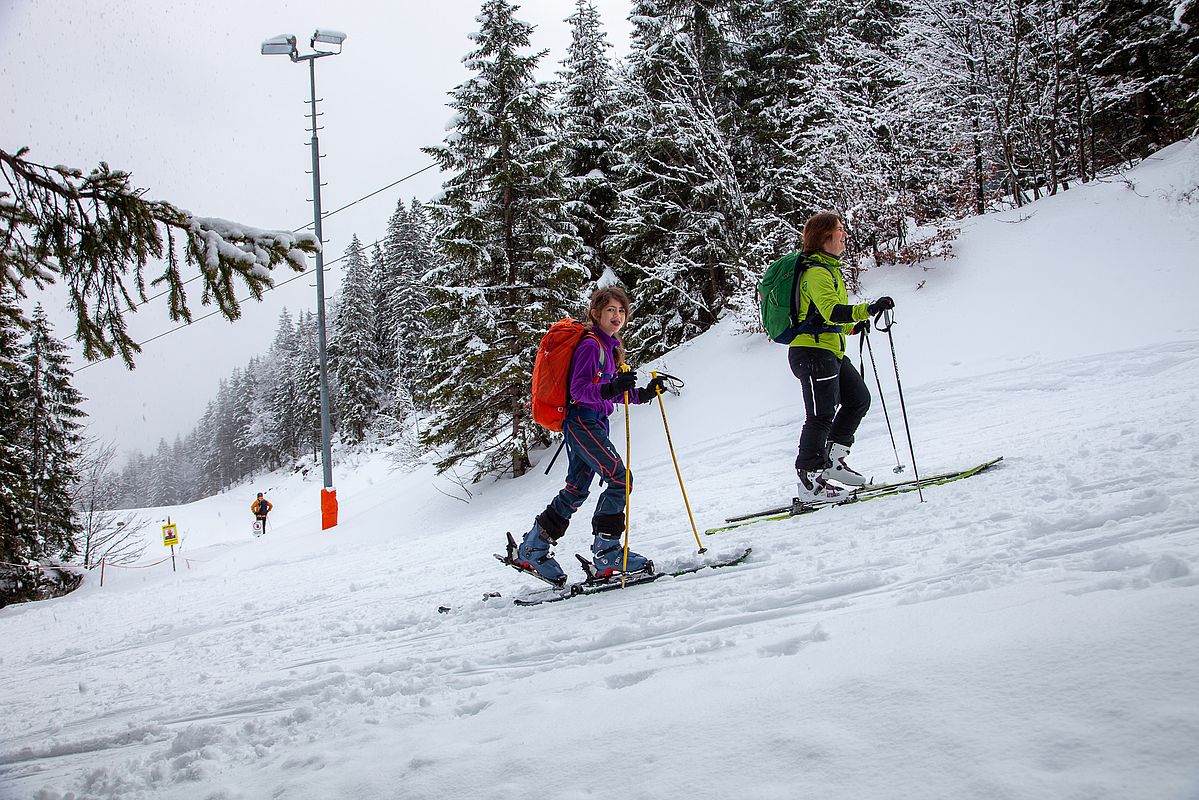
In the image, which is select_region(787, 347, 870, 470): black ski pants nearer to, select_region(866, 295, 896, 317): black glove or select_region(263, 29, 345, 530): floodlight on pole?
select_region(866, 295, 896, 317): black glove

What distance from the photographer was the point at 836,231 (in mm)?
4793

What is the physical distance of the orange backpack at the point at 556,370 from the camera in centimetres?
410

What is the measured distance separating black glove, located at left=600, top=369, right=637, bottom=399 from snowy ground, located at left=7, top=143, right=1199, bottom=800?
1.25 metres

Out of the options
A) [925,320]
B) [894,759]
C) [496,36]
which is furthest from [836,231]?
[496,36]

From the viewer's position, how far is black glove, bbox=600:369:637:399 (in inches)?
155

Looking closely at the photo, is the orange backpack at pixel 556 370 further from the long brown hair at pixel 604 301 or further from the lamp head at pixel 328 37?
the lamp head at pixel 328 37

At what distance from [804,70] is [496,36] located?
8318mm

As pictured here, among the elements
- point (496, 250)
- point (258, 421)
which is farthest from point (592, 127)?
point (258, 421)

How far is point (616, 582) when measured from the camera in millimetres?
4059

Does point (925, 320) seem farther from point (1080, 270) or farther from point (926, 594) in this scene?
point (926, 594)

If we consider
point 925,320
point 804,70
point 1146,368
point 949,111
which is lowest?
point 1146,368

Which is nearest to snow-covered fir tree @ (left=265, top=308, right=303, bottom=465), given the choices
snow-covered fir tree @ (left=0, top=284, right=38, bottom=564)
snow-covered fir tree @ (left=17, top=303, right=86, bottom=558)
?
snow-covered fir tree @ (left=17, top=303, right=86, bottom=558)

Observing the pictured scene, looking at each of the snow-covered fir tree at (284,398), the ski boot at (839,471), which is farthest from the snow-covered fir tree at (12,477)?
the snow-covered fir tree at (284,398)

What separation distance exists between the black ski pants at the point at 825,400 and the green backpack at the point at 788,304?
0.55 ft
